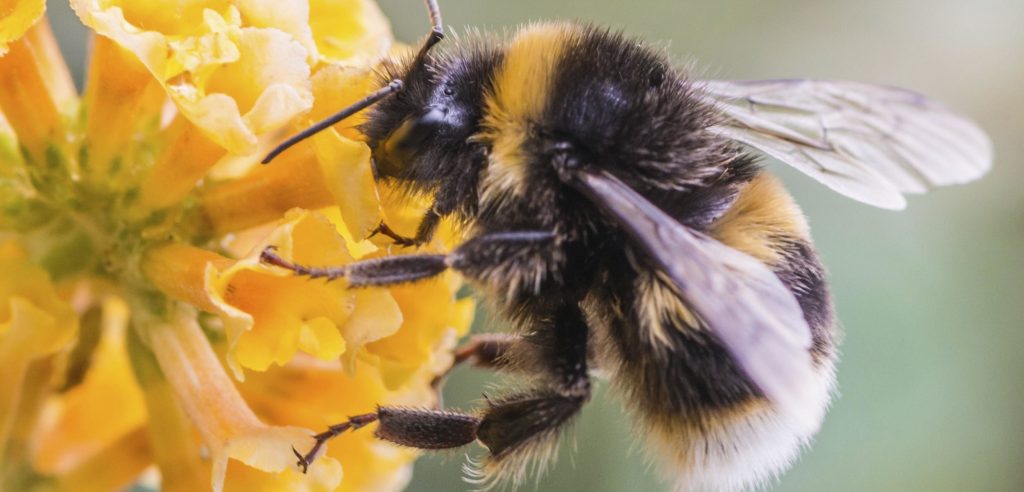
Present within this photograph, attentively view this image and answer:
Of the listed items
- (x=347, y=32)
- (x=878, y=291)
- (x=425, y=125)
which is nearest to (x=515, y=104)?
(x=425, y=125)

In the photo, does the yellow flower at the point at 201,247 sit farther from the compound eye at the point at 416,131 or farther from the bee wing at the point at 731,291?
the bee wing at the point at 731,291

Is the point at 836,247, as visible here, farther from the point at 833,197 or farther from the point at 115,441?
the point at 115,441

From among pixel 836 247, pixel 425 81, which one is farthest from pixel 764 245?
pixel 836 247

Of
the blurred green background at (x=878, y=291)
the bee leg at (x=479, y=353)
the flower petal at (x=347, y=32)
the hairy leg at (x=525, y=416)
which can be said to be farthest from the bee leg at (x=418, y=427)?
the blurred green background at (x=878, y=291)

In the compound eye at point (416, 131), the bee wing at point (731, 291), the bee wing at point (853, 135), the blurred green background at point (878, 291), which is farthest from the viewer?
the blurred green background at point (878, 291)

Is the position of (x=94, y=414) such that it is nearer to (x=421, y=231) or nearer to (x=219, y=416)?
(x=219, y=416)

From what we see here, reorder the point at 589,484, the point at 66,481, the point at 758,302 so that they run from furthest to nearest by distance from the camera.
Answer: the point at 589,484, the point at 66,481, the point at 758,302

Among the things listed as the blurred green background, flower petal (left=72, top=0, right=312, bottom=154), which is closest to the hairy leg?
flower petal (left=72, top=0, right=312, bottom=154)
